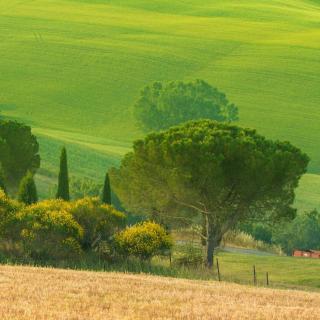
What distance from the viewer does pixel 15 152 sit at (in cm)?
8438

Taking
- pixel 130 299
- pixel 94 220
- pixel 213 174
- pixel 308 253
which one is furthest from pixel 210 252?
pixel 130 299

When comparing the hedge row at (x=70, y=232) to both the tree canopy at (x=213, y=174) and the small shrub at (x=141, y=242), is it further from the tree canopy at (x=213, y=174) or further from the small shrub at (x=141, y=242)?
the tree canopy at (x=213, y=174)

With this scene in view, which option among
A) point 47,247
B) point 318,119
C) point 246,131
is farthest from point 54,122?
point 47,247

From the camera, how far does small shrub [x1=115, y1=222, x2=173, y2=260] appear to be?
56656mm

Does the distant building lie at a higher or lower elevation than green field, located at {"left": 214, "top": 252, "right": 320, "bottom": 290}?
lower

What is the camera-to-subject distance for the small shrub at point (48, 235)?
54.3m

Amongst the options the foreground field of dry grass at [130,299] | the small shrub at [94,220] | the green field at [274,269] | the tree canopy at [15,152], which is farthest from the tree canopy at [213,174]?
the foreground field of dry grass at [130,299]

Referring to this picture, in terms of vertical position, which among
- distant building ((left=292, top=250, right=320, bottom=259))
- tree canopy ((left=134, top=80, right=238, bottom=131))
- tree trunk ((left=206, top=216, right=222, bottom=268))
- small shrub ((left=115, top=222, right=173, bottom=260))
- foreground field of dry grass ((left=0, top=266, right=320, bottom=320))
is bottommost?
tree canopy ((left=134, top=80, right=238, bottom=131))

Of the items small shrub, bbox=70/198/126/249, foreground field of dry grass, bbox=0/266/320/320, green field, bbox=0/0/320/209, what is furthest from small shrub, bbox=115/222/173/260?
green field, bbox=0/0/320/209

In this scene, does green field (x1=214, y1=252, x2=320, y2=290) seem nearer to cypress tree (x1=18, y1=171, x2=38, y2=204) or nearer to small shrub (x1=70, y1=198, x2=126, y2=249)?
small shrub (x1=70, y1=198, x2=126, y2=249)

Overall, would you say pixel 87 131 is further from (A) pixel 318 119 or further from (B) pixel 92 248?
(B) pixel 92 248

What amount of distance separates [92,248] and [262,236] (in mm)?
41614

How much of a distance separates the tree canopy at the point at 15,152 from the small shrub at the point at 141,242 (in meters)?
26.2

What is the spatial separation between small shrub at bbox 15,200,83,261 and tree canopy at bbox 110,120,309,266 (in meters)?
9.49
